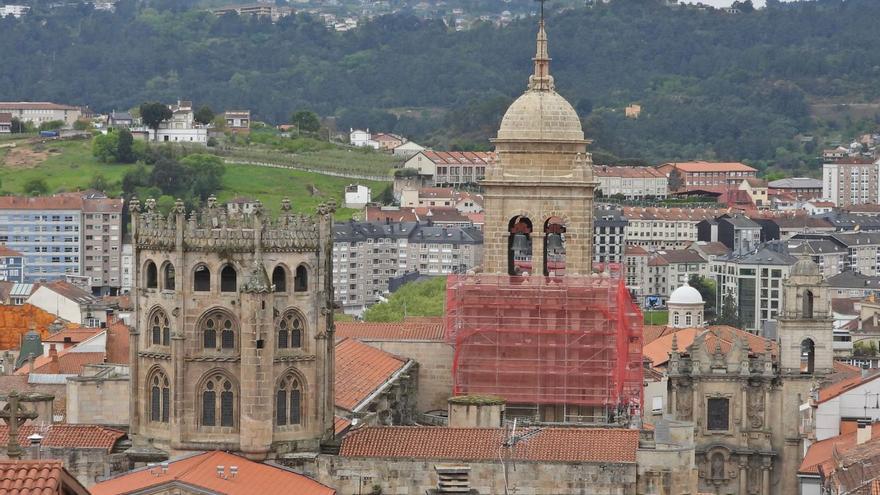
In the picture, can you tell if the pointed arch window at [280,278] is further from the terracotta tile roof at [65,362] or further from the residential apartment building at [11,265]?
the residential apartment building at [11,265]

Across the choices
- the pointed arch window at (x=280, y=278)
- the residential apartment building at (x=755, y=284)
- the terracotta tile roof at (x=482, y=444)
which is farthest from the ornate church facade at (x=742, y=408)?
the residential apartment building at (x=755, y=284)

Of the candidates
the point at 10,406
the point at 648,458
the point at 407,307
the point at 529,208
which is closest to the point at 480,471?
the point at 648,458

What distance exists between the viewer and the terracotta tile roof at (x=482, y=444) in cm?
5925

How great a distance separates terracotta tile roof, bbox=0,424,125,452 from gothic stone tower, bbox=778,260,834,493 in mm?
29433

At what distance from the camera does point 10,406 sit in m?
36.3

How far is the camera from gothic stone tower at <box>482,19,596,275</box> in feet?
238

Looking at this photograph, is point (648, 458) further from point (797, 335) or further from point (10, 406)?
point (797, 335)

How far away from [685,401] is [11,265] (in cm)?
10993

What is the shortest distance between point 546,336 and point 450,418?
528cm

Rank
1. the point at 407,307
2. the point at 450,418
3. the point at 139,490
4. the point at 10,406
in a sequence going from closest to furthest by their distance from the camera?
1. the point at 10,406
2. the point at 139,490
3. the point at 450,418
4. the point at 407,307

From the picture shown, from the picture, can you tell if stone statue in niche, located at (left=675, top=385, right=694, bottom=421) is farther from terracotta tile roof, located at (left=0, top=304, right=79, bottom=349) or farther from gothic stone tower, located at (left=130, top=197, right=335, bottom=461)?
terracotta tile roof, located at (left=0, top=304, right=79, bottom=349)

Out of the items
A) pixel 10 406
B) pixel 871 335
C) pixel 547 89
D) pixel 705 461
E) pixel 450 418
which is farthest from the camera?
pixel 871 335

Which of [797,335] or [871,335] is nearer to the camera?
[797,335]

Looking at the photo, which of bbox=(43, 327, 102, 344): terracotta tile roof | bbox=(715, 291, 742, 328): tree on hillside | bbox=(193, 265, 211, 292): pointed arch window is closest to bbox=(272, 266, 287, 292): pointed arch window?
bbox=(193, 265, 211, 292): pointed arch window
